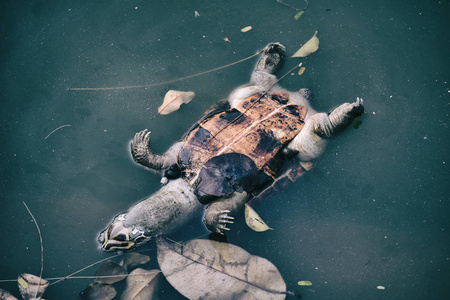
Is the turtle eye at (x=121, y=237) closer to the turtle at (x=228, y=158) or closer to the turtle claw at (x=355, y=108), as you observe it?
the turtle at (x=228, y=158)

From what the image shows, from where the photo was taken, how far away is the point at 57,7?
4727 mm

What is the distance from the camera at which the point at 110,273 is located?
3984 mm

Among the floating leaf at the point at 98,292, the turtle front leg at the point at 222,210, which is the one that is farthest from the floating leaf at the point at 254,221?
the floating leaf at the point at 98,292

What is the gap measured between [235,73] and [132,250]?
2747mm

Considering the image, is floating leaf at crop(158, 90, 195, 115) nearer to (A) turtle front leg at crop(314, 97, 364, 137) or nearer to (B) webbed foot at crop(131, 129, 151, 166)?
(B) webbed foot at crop(131, 129, 151, 166)

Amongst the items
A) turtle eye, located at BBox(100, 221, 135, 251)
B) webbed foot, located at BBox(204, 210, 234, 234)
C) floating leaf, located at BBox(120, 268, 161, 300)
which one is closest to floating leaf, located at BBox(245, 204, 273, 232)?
webbed foot, located at BBox(204, 210, 234, 234)

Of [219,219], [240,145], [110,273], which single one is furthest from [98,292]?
[240,145]

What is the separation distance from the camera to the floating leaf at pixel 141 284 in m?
3.89

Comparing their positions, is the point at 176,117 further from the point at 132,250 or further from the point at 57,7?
the point at 57,7

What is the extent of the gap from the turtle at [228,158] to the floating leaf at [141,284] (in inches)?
17.3

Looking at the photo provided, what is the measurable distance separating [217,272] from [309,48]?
3.21 metres

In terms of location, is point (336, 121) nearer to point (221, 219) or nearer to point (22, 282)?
point (221, 219)

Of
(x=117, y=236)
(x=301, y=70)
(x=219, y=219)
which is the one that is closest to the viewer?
(x=117, y=236)

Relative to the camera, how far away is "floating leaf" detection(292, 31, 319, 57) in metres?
4.53
